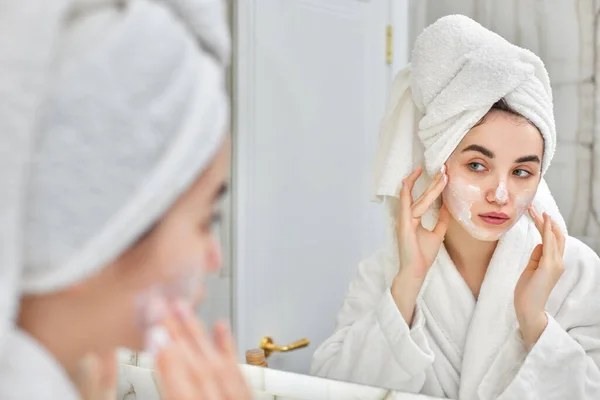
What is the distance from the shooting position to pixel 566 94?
2.55 ft

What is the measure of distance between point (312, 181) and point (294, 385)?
297 mm

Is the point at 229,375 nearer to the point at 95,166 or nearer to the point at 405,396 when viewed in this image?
the point at 95,166

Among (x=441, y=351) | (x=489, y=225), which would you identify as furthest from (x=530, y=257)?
(x=441, y=351)

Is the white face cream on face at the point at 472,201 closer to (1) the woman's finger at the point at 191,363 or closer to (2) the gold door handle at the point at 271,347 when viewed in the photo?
(2) the gold door handle at the point at 271,347

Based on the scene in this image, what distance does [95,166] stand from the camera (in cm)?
40

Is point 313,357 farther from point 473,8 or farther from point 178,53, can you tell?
point 178,53

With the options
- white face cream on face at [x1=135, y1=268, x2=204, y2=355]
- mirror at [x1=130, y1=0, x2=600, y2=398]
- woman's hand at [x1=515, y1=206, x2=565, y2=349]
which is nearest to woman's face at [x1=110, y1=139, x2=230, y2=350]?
white face cream on face at [x1=135, y1=268, x2=204, y2=355]

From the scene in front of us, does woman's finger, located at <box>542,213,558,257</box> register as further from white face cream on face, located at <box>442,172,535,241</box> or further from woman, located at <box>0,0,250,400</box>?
woman, located at <box>0,0,250,400</box>

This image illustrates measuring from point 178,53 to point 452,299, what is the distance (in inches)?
21.8

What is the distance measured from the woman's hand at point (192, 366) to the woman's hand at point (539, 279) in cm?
43

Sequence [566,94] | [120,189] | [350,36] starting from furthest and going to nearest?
[350,36] → [566,94] → [120,189]

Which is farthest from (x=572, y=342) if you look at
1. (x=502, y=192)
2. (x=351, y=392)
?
(x=351, y=392)

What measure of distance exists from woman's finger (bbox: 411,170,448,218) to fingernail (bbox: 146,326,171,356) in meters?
0.45

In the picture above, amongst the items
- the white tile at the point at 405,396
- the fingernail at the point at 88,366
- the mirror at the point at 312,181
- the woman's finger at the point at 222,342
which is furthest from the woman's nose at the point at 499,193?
the fingernail at the point at 88,366
